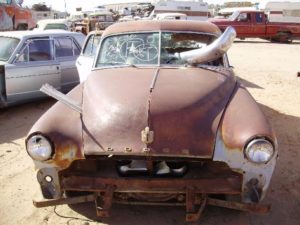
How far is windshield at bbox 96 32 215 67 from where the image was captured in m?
4.66

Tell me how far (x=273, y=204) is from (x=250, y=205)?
0.87m

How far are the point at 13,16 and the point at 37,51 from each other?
14.3m

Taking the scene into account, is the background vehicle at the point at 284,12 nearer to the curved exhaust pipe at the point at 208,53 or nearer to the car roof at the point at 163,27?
the car roof at the point at 163,27

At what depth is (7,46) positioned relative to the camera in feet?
25.7

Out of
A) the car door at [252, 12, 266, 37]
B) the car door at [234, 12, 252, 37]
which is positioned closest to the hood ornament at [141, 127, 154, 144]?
the car door at [234, 12, 252, 37]

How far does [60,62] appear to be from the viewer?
827cm

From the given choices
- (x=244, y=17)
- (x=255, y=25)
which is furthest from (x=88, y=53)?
(x=255, y=25)

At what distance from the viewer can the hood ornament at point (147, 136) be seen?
10.8 ft

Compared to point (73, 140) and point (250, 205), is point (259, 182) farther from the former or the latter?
point (73, 140)

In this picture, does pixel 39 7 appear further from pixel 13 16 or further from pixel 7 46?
pixel 7 46

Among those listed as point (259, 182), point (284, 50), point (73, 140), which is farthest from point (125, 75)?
point (284, 50)

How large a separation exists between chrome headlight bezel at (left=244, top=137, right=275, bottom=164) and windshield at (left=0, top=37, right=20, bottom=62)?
572cm

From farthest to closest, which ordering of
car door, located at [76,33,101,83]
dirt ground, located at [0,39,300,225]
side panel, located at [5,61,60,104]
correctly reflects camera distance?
side panel, located at [5,61,60,104]
car door, located at [76,33,101,83]
dirt ground, located at [0,39,300,225]

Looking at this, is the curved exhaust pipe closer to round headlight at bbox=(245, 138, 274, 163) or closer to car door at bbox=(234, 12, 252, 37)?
round headlight at bbox=(245, 138, 274, 163)
